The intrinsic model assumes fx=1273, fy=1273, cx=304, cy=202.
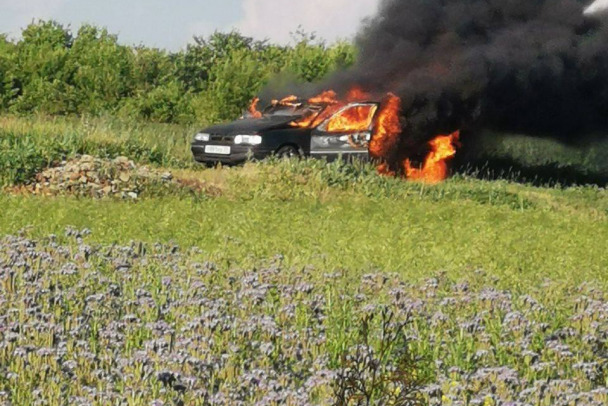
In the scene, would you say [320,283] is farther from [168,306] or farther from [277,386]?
[277,386]

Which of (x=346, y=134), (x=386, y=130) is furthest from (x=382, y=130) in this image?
(x=346, y=134)

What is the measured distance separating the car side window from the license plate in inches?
77.9

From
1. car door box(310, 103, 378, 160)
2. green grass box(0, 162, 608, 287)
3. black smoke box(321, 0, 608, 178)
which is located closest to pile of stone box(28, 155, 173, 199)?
green grass box(0, 162, 608, 287)

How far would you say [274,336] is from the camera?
24.3 feet

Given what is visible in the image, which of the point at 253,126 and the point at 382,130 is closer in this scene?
the point at 382,130

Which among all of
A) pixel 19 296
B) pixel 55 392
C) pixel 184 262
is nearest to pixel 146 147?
pixel 184 262

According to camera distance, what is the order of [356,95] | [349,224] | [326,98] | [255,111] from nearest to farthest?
[349,224]
[356,95]
[326,98]
[255,111]

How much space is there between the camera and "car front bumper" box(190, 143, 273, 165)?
25344mm

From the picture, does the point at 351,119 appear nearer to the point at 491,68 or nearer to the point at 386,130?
the point at 386,130

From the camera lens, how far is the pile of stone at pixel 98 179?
61.6ft

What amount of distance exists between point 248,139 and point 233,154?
0.46 m

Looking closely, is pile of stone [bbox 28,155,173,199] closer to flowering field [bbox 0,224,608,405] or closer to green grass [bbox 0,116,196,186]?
green grass [bbox 0,116,196,186]

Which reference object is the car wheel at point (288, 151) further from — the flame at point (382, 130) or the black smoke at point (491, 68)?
the black smoke at point (491, 68)

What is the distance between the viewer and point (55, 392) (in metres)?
6.12
